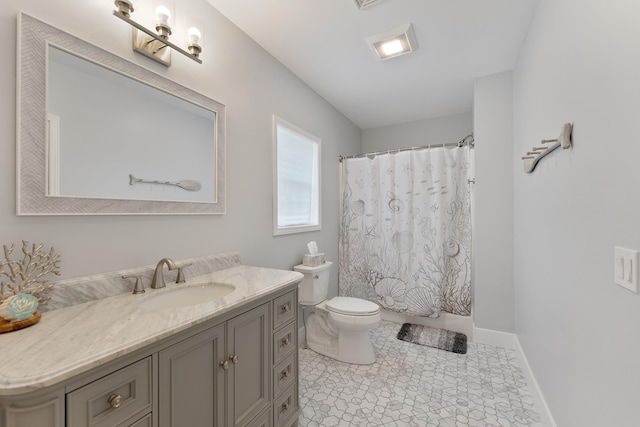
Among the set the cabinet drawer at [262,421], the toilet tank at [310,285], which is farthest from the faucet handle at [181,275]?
the toilet tank at [310,285]

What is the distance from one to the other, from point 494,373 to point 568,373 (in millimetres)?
947

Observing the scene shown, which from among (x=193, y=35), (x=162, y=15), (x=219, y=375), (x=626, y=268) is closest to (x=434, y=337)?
(x=626, y=268)

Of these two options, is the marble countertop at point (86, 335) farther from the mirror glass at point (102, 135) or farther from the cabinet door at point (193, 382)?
the mirror glass at point (102, 135)

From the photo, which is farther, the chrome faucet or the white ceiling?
the white ceiling

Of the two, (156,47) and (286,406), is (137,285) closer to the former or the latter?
(286,406)

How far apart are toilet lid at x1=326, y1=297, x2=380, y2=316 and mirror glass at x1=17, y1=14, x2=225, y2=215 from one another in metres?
1.19

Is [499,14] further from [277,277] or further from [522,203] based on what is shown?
[277,277]

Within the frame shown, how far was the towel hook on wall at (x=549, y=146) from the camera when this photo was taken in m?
1.14

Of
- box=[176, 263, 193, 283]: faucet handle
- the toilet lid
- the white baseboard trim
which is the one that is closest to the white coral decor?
box=[176, 263, 193, 283]: faucet handle

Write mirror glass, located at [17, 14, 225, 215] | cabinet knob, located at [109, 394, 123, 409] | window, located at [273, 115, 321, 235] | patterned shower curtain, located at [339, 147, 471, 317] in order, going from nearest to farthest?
cabinet knob, located at [109, 394, 123, 409]
mirror glass, located at [17, 14, 225, 215]
window, located at [273, 115, 321, 235]
patterned shower curtain, located at [339, 147, 471, 317]

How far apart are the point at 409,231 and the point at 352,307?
106 centimetres

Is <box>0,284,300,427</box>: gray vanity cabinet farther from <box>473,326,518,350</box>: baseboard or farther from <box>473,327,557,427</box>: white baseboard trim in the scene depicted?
<box>473,326,518,350</box>: baseboard

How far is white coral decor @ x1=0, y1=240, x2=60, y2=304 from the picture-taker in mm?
883

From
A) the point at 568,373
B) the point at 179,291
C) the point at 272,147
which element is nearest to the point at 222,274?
the point at 179,291
